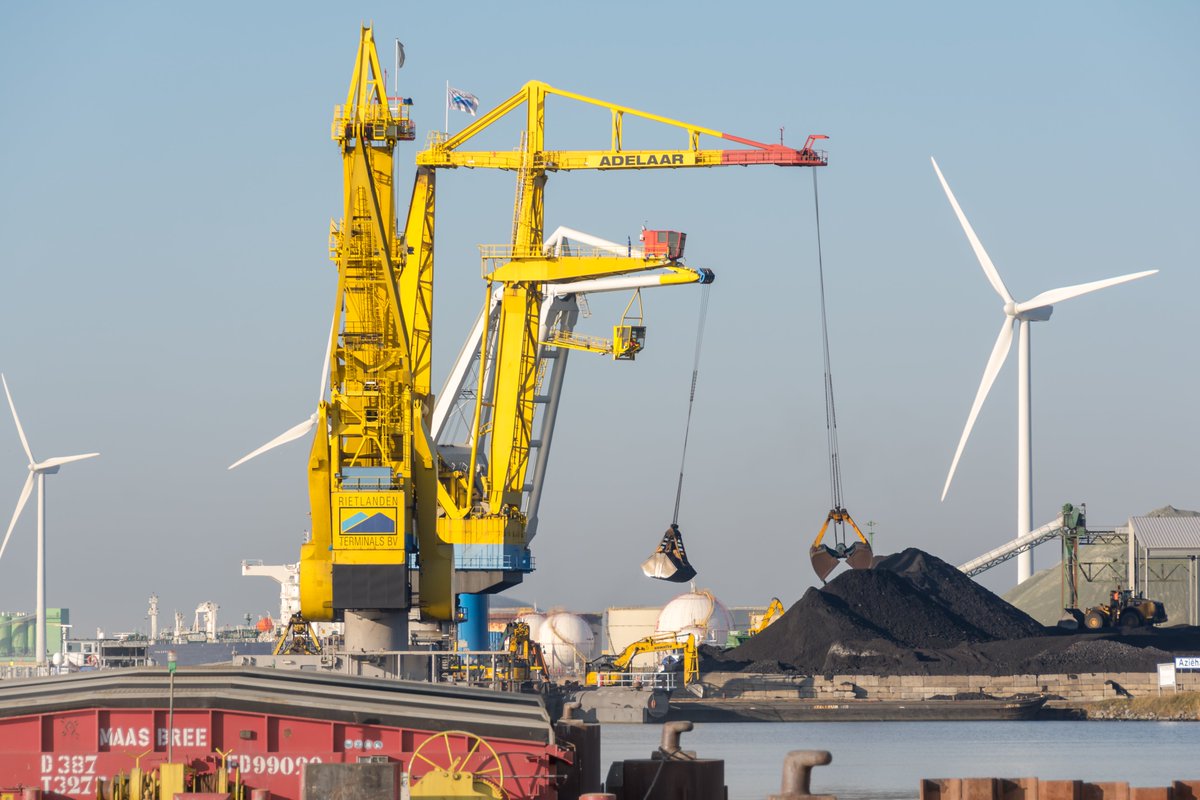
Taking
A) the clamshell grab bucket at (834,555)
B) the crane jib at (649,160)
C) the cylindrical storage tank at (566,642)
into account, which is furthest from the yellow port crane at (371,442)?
the cylindrical storage tank at (566,642)

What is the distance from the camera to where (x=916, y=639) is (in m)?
134

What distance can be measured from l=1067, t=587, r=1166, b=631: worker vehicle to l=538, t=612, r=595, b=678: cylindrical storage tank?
5402 centimetres

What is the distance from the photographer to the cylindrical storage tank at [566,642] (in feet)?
588

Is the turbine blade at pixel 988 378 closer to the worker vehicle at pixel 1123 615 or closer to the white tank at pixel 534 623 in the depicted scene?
the worker vehicle at pixel 1123 615

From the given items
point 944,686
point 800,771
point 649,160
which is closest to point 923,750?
point 649,160

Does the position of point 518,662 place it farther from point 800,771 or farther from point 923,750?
point 800,771

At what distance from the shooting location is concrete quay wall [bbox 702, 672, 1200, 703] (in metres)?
122

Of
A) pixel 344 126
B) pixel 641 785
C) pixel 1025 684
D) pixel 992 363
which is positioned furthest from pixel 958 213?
pixel 641 785

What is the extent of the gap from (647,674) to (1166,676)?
34.6 meters

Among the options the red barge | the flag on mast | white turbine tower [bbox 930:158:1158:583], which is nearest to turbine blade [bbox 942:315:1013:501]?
white turbine tower [bbox 930:158:1158:583]

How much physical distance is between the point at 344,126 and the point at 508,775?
137ft

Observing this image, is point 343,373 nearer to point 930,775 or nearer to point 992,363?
point 930,775

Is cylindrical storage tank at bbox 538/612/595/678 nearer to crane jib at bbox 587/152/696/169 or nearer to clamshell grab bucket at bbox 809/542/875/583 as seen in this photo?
clamshell grab bucket at bbox 809/542/875/583

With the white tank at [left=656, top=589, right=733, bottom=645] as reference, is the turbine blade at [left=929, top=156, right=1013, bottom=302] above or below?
above
